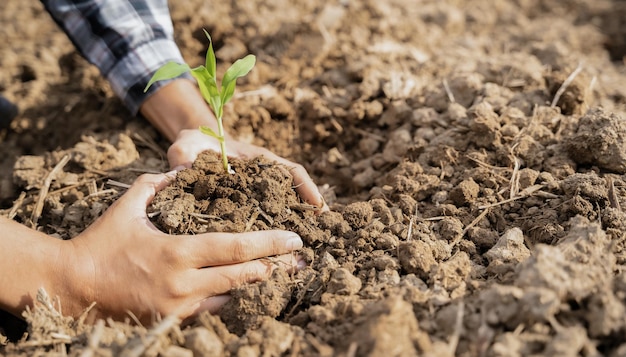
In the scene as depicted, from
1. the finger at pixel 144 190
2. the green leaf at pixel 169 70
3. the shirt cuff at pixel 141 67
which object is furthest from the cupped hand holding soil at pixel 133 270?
the shirt cuff at pixel 141 67

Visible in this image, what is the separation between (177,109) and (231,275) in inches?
40.5

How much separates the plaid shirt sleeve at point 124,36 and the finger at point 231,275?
1.16 m

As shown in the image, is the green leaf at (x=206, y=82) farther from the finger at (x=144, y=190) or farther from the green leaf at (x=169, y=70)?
the finger at (x=144, y=190)

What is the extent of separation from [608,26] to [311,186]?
11.0 ft

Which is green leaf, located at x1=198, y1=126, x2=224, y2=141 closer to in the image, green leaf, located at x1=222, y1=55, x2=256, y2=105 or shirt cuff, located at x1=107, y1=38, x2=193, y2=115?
green leaf, located at x1=222, y1=55, x2=256, y2=105

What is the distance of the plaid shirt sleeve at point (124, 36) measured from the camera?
2520 mm

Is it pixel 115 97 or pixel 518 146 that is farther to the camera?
pixel 115 97

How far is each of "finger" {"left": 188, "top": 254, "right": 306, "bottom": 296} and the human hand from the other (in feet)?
1.09

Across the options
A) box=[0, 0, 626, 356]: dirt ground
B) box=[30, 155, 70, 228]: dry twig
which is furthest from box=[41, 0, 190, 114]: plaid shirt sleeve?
box=[30, 155, 70, 228]: dry twig

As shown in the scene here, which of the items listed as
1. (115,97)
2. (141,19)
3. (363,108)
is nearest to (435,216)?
(363,108)

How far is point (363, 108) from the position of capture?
2736mm

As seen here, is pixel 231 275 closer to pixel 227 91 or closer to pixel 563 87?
pixel 227 91

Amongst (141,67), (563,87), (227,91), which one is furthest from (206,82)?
(563,87)

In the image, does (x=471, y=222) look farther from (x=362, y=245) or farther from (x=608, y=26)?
(x=608, y=26)
